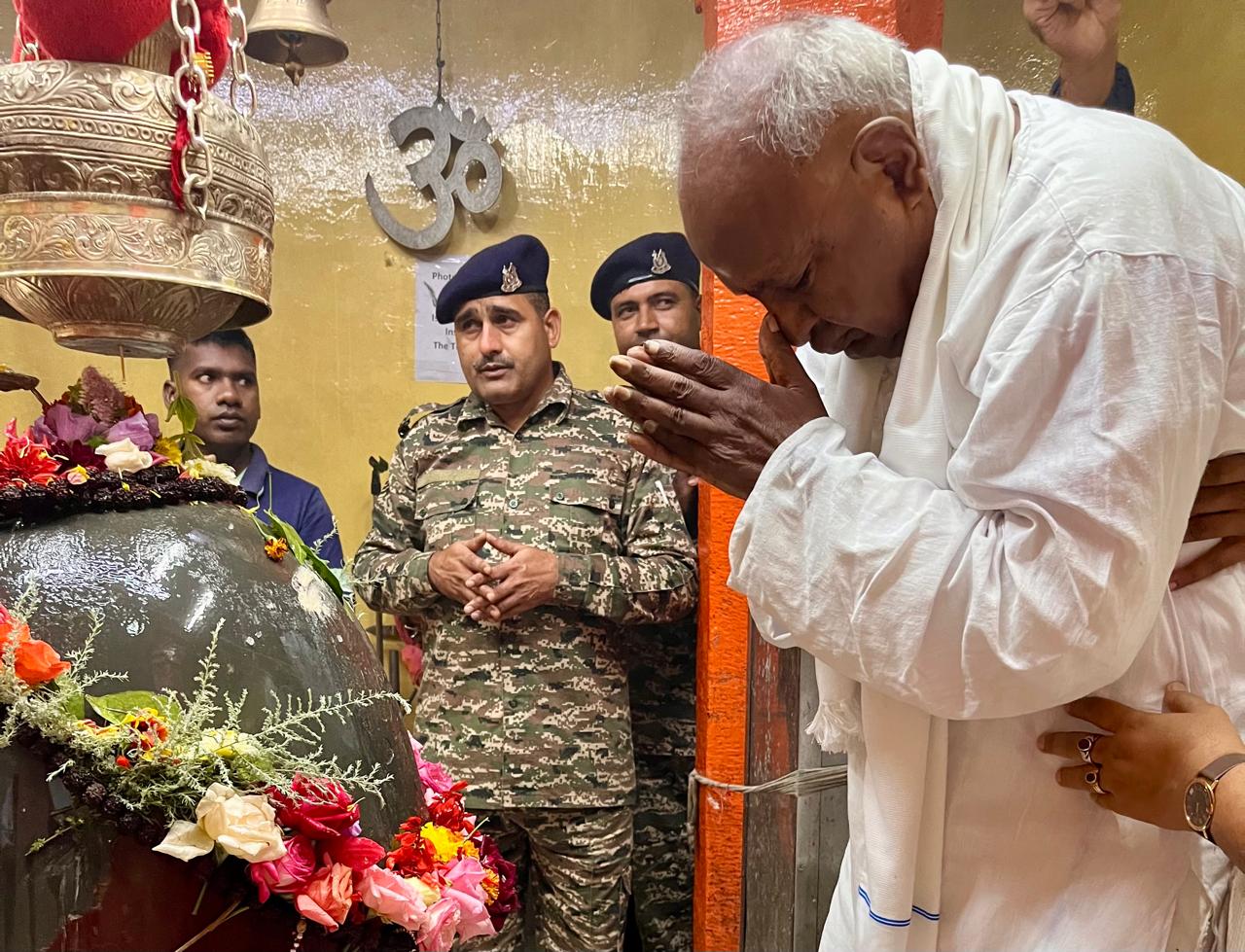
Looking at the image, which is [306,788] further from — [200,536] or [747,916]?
[747,916]

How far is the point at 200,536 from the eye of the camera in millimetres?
1203

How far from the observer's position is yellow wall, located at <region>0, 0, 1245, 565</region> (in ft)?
12.1

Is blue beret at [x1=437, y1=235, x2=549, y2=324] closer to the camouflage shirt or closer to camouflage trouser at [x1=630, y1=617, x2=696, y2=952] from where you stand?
the camouflage shirt

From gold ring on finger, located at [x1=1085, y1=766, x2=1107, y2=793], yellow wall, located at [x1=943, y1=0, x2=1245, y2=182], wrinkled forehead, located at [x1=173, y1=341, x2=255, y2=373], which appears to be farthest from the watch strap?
wrinkled forehead, located at [x1=173, y1=341, x2=255, y2=373]

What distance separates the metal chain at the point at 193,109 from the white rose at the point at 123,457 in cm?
32

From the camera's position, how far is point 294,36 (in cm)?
319

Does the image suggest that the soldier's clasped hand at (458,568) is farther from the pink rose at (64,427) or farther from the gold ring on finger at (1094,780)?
the gold ring on finger at (1094,780)

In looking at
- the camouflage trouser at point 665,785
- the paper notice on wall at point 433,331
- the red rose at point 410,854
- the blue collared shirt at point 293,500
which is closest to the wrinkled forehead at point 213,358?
the blue collared shirt at point 293,500

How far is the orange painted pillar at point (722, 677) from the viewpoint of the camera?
2.11 m

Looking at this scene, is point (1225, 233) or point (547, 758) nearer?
point (1225, 233)

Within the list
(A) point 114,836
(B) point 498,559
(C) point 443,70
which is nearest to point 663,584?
(B) point 498,559

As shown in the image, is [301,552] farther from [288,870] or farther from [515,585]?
[515,585]

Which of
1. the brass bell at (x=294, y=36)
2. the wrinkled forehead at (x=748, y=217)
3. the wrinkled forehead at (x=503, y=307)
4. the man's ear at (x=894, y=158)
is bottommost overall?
the wrinkled forehead at (x=503, y=307)

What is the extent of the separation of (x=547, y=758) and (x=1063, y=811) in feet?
5.06
